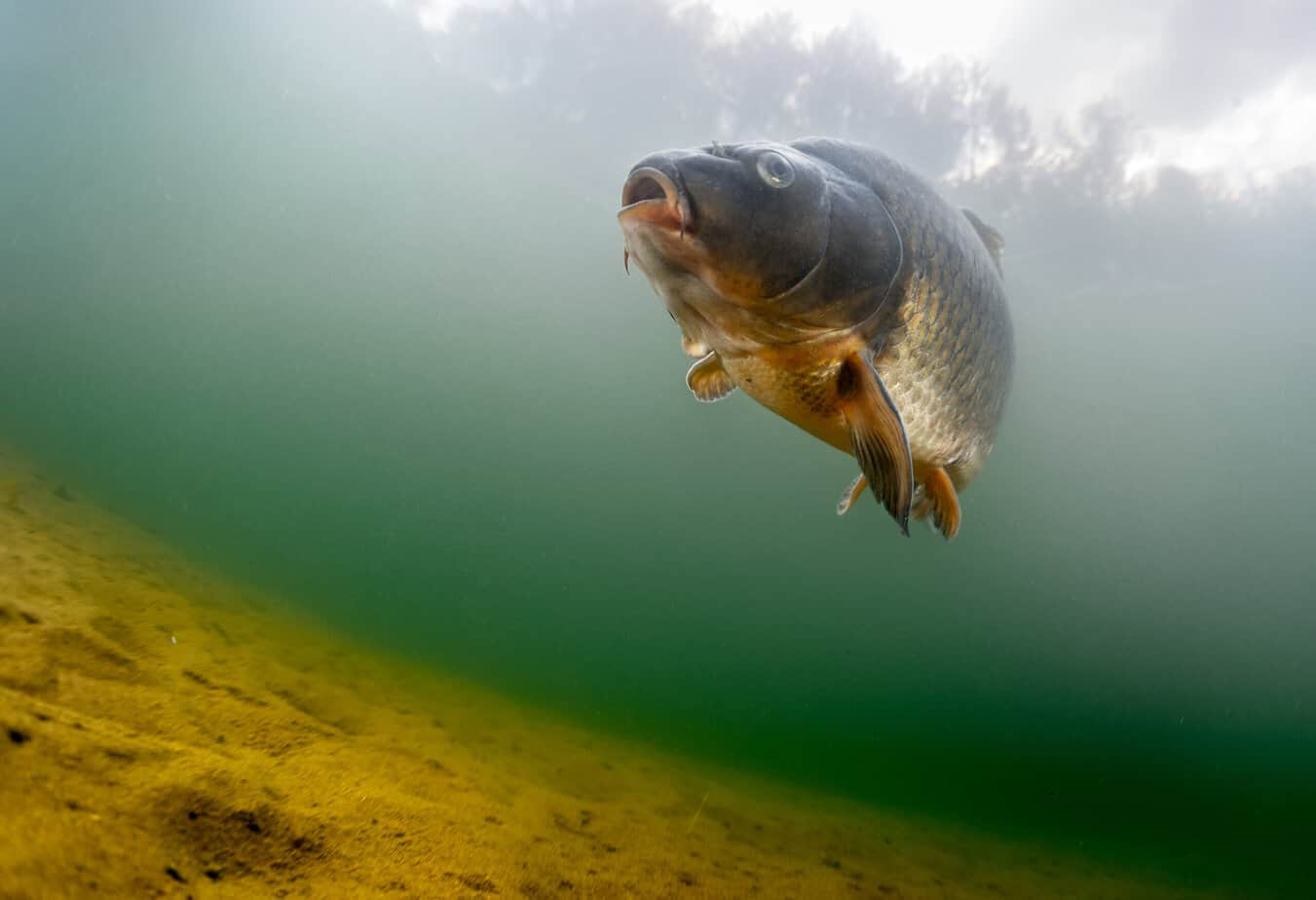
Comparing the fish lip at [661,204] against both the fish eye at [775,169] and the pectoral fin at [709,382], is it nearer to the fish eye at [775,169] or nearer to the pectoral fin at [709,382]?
the fish eye at [775,169]

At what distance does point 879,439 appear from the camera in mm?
1897

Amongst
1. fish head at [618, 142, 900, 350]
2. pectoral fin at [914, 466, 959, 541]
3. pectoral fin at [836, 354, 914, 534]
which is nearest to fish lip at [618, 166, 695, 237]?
fish head at [618, 142, 900, 350]

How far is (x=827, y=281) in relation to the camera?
6.07 ft

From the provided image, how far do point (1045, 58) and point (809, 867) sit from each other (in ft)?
75.9

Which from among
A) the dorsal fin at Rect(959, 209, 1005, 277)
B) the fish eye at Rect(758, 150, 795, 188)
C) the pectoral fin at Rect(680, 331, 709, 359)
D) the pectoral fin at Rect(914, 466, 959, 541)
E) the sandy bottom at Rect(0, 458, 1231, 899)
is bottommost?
the sandy bottom at Rect(0, 458, 1231, 899)

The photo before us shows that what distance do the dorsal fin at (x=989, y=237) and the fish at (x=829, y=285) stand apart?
91cm

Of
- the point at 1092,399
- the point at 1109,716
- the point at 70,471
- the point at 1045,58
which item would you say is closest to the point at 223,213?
the point at 70,471

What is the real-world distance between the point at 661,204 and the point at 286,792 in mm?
2458

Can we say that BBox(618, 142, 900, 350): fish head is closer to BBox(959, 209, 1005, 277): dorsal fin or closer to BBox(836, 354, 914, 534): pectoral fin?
BBox(836, 354, 914, 534): pectoral fin

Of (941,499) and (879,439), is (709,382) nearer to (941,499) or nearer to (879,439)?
(879,439)

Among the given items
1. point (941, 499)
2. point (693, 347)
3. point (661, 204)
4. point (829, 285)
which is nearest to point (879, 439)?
point (829, 285)

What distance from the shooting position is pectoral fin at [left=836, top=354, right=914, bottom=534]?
184 cm

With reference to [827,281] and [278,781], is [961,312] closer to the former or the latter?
[827,281]

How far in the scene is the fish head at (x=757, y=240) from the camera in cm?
163
